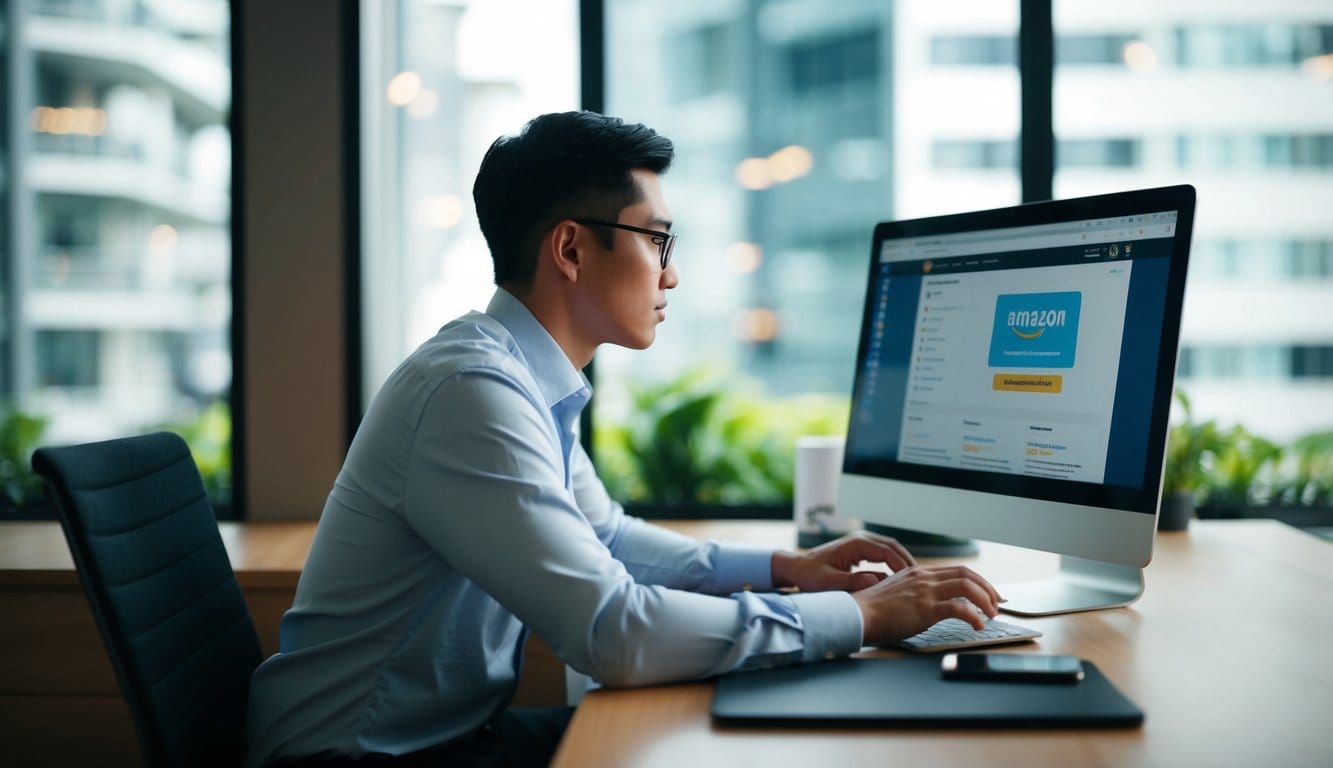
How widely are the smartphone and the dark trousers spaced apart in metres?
0.62

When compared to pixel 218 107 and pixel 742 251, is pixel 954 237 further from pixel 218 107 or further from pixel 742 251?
pixel 218 107

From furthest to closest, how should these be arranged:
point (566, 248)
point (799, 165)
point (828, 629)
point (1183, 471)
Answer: point (799, 165) < point (1183, 471) < point (566, 248) < point (828, 629)

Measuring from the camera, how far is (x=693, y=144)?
258 cm

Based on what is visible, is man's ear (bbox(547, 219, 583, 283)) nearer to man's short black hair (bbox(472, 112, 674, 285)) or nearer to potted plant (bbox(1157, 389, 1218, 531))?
man's short black hair (bbox(472, 112, 674, 285))

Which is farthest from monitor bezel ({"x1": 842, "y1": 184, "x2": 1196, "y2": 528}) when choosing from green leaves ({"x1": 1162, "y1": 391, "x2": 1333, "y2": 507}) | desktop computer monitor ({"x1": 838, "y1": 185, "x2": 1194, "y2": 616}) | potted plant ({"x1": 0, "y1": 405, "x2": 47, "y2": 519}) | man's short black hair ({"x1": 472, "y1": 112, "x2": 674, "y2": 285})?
potted plant ({"x1": 0, "y1": 405, "x2": 47, "y2": 519})

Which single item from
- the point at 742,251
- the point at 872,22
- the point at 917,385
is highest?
the point at 872,22

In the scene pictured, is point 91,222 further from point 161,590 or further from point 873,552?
point 873,552

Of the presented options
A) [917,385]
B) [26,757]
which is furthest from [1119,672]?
[26,757]

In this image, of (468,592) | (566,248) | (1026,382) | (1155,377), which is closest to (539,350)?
(566,248)

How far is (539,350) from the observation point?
4.63ft

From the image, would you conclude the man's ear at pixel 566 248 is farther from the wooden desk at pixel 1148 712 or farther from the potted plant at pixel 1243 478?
the potted plant at pixel 1243 478

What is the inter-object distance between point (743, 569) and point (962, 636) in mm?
418

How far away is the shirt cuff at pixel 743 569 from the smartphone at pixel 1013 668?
471 mm

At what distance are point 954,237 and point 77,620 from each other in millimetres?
1771
